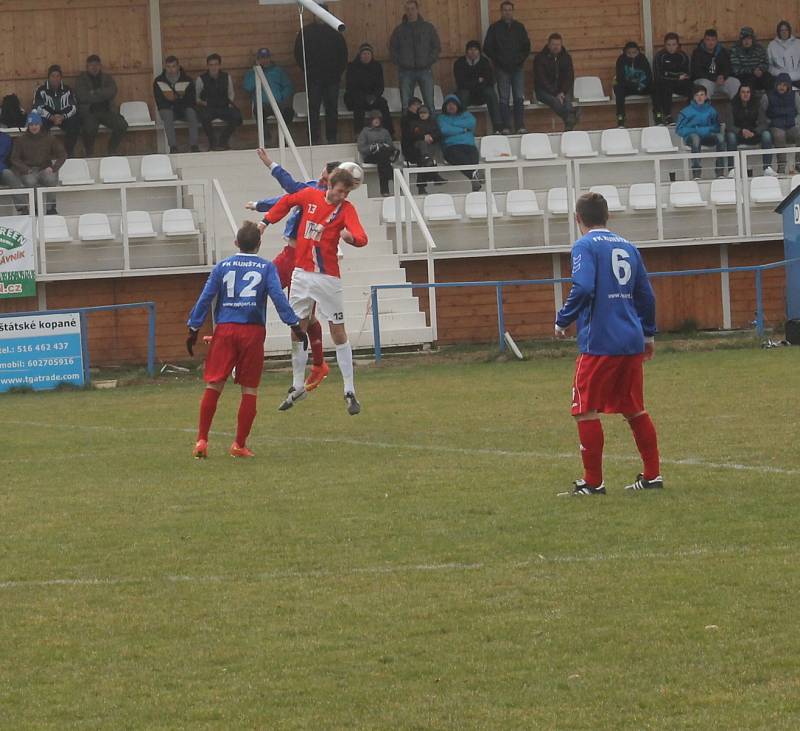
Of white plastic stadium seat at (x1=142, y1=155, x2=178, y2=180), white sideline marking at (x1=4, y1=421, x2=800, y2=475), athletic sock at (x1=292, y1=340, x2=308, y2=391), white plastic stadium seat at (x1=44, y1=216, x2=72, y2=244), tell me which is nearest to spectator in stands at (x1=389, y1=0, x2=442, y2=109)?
white plastic stadium seat at (x1=142, y1=155, x2=178, y2=180)

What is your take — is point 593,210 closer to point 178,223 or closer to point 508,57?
point 178,223

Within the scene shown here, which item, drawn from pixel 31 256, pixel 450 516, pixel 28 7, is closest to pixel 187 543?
pixel 450 516

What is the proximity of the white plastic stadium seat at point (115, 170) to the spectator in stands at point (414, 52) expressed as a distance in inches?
199

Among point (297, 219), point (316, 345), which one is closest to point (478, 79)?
point (316, 345)

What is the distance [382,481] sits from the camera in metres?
10.8

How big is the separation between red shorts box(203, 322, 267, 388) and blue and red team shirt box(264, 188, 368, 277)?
2699mm

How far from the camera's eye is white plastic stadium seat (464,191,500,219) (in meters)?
25.5

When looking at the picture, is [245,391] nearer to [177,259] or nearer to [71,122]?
[177,259]

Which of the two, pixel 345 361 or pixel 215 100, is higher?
pixel 215 100

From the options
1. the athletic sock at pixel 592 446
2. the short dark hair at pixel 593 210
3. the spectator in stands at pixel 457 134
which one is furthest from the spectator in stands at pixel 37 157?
the athletic sock at pixel 592 446

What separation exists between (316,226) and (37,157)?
12.5 meters

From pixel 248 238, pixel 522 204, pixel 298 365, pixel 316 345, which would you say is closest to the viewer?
pixel 248 238

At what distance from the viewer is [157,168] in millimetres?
27250

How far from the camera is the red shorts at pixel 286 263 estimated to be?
16.5 m
